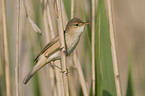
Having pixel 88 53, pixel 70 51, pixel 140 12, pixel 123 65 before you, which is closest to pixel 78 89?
pixel 88 53

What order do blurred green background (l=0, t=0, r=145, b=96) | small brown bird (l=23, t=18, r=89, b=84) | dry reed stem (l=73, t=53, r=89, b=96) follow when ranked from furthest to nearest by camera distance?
blurred green background (l=0, t=0, r=145, b=96), small brown bird (l=23, t=18, r=89, b=84), dry reed stem (l=73, t=53, r=89, b=96)

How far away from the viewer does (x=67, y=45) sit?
1.76m

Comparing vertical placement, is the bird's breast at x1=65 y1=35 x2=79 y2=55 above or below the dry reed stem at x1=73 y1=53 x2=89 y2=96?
above

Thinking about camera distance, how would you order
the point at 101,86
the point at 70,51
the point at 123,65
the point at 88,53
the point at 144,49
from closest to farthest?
the point at 101,86 < the point at 70,51 < the point at 88,53 < the point at 144,49 < the point at 123,65

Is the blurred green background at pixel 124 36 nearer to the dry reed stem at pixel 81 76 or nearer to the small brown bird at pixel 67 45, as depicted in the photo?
the small brown bird at pixel 67 45

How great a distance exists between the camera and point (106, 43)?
5.30 feet

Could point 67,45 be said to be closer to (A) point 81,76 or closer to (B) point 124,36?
(A) point 81,76

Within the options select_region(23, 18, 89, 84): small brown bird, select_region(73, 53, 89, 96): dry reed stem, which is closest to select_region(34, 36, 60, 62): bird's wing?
select_region(23, 18, 89, 84): small brown bird

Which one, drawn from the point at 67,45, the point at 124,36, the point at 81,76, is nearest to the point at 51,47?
the point at 67,45

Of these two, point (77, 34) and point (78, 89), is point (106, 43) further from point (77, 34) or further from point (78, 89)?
point (78, 89)

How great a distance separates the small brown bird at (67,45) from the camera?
1767 mm

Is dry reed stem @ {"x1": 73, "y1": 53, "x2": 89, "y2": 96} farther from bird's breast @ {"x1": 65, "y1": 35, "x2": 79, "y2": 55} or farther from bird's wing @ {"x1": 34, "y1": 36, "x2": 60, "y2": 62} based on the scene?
bird's wing @ {"x1": 34, "y1": 36, "x2": 60, "y2": 62}

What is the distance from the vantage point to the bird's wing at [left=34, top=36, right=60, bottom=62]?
1740mm

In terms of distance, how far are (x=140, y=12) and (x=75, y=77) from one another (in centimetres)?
112
